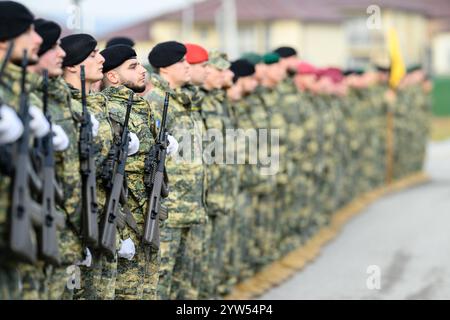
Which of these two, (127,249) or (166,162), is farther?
(166,162)

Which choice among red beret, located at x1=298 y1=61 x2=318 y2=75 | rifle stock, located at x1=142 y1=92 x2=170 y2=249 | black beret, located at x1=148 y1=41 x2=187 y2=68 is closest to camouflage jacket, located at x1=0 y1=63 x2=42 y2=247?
rifle stock, located at x1=142 y1=92 x2=170 y2=249

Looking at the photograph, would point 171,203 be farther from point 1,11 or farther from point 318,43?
point 318,43

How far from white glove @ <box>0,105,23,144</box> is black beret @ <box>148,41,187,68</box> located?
3.67 meters

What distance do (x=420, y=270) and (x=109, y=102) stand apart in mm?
5796

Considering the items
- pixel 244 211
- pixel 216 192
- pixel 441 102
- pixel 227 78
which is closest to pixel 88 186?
pixel 216 192

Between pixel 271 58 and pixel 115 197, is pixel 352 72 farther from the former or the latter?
pixel 115 197

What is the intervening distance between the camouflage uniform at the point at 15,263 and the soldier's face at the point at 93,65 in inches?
62.2

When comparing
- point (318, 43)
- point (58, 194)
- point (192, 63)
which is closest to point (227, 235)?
point (192, 63)

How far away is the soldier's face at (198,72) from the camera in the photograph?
9.71 meters

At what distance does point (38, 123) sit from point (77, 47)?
1.80 metres

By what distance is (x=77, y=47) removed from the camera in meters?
7.29

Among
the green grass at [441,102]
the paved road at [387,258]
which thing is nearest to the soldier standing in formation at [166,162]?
the paved road at [387,258]

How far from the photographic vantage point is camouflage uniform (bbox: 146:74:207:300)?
848cm

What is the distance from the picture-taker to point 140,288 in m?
7.63
